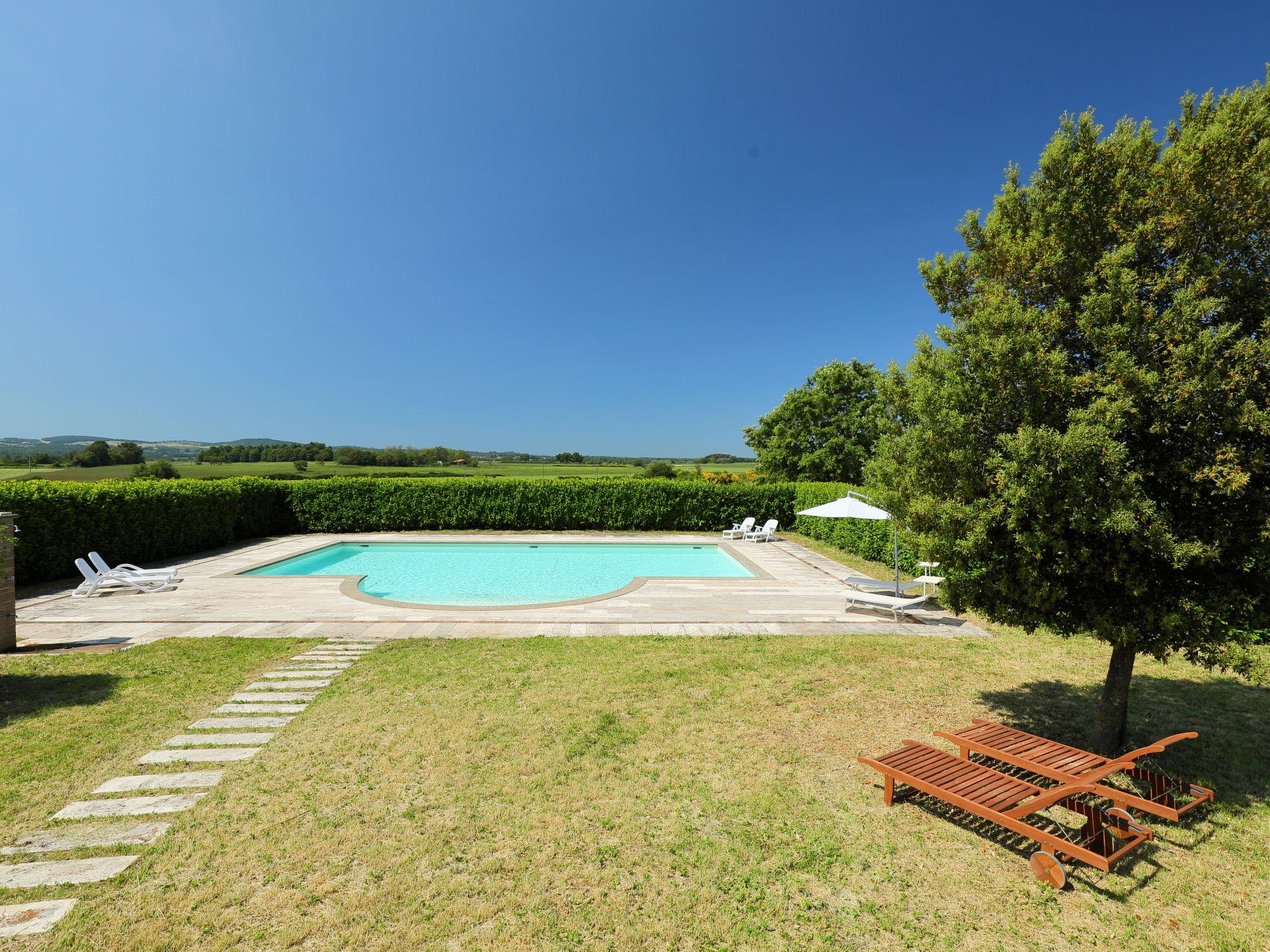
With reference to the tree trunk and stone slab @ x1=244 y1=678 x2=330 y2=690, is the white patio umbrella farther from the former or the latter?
stone slab @ x1=244 y1=678 x2=330 y2=690

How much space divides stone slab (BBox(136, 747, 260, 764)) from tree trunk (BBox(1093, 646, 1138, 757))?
7.56 metres

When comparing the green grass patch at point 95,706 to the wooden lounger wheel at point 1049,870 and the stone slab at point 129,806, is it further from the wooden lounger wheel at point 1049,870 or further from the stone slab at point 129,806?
the wooden lounger wheel at point 1049,870

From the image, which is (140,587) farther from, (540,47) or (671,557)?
(540,47)

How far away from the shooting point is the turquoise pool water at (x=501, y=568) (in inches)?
509

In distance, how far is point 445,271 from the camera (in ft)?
99.6

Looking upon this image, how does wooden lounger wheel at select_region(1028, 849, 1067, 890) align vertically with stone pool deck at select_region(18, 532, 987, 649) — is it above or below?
above

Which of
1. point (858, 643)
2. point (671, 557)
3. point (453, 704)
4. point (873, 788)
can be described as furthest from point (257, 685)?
point (671, 557)

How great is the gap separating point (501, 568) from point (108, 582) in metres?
8.71

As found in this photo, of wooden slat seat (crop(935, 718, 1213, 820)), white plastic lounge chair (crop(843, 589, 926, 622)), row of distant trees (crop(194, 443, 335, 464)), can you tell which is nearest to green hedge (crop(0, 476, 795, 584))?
row of distant trees (crop(194, 443, 335, 464))

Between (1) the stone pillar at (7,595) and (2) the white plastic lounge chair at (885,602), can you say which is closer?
(1) the stone pillar at (7,595)

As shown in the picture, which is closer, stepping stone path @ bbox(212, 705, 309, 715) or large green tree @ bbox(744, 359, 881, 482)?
stepping stone path @ bbox(212, 705, 309, 715)

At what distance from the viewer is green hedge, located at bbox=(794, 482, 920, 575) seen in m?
13.9

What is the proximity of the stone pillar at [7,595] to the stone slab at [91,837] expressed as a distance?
5.98 m

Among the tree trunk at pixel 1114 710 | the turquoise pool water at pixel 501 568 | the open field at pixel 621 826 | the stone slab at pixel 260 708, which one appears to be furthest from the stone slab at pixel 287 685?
the tree trunk at pixel 1114 710
